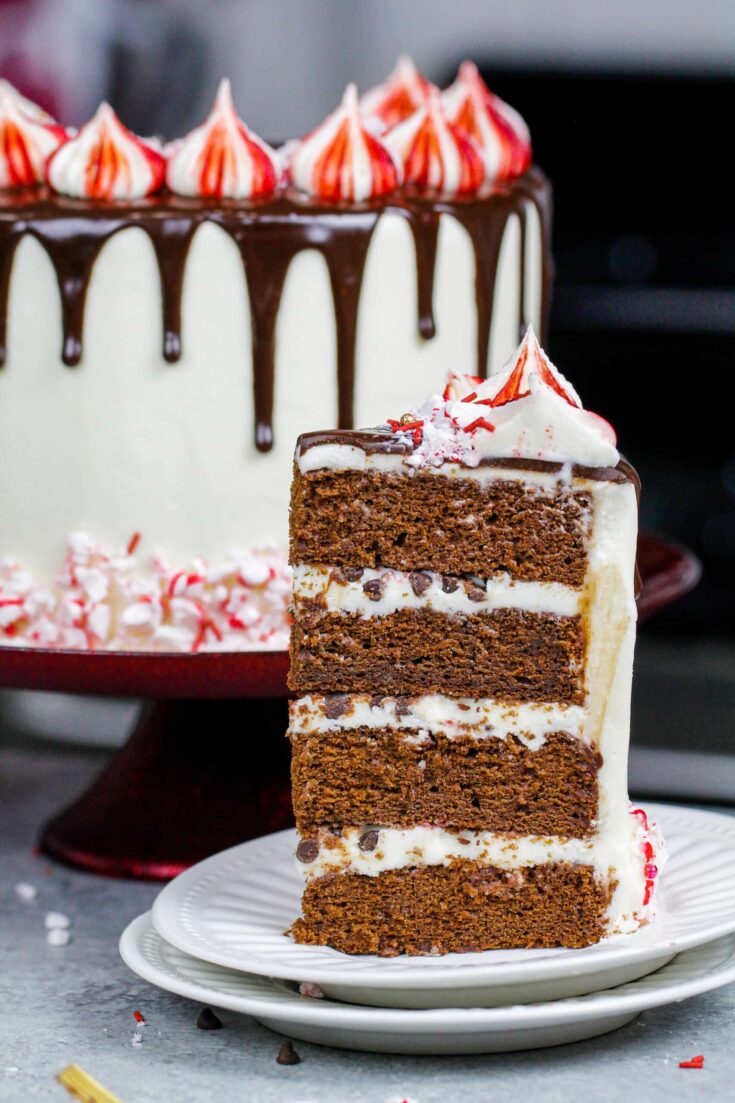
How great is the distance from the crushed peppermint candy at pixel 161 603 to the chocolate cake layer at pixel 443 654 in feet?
1.57

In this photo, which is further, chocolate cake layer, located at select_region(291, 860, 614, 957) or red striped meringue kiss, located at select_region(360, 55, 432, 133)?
red striped meringue kiss, located at select_region(360, 55, 432, 133)

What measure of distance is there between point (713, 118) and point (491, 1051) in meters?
3.06


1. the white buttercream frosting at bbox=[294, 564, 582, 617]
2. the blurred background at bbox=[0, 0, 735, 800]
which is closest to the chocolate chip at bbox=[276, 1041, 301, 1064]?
the white buttercream frosting at bbox=[294, 564, 582, 617]

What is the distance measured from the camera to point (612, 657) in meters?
1.81

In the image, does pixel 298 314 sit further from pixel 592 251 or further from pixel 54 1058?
pixel 592 251

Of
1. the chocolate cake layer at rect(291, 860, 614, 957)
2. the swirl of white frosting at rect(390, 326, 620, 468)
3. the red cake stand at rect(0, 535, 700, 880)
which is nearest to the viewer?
the swirl of white frosting at rect(390, 326, 620, 468)

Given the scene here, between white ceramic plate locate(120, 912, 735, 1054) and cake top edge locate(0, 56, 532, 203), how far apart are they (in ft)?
3.31

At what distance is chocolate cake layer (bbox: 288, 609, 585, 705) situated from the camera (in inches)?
71.4

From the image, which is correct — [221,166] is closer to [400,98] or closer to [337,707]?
[400,98]

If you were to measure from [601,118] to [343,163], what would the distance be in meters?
2.11

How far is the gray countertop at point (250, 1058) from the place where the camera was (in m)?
1.72

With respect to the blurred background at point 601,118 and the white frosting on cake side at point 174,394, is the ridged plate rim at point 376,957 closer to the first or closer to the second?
the white frosting on cake side at point 174,394

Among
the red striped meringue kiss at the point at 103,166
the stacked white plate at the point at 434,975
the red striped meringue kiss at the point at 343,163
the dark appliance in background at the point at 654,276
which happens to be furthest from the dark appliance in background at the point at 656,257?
the stacked white plate at the point at 434,975

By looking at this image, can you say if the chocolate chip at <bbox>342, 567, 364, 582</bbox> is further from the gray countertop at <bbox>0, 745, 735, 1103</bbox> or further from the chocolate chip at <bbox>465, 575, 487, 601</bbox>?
the gray countertop at <bbox>0, 745, 735, 1103</bbox>
